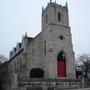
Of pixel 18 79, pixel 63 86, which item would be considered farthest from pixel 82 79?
pixel 18 79

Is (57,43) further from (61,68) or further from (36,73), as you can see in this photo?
(36,73)

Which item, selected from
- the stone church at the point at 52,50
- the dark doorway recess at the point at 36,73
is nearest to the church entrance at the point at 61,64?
the stone church at the point at 52,50

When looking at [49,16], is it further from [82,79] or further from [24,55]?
[82,79]

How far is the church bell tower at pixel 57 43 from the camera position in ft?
119

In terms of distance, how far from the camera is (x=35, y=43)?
38.9 m

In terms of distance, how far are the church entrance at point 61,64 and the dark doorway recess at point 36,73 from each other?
3.84 meters

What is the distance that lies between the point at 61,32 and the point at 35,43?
621 cm

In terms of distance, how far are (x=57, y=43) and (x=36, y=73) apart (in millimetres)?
8090

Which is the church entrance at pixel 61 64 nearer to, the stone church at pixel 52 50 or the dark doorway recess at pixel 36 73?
the stone church at pixel 52 50

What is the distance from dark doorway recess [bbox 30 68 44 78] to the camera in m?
33.7

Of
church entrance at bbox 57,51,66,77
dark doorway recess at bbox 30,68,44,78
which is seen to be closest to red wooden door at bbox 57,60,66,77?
church entrance at bbox 57,51,66,77

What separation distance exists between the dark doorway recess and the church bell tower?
1.35 meters

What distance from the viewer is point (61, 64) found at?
37.9 meters

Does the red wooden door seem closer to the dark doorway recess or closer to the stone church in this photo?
the stone church
